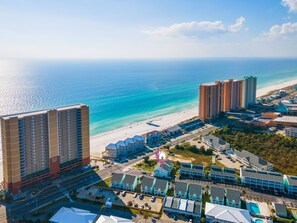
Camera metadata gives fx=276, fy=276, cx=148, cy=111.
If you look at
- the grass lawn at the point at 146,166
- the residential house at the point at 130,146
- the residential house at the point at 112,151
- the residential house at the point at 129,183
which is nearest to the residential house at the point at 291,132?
the grass lawn at the point at 146,166

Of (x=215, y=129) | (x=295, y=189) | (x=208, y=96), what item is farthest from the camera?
(x=208, y=96)

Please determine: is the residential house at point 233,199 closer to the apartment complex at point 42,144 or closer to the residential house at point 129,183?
the residential house at point 129,183

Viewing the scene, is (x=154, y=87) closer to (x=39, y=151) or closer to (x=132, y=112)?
(x=132, y=112)

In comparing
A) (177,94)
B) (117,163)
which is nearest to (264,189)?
(117,163)

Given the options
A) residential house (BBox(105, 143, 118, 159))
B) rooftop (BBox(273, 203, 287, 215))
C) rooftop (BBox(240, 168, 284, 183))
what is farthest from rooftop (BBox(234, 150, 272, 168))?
residential house (BBox(105, 143, 118, 159))

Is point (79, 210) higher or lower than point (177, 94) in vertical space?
lower

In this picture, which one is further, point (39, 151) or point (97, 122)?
point (97, 122)

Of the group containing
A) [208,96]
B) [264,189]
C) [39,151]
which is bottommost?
[264,189]
